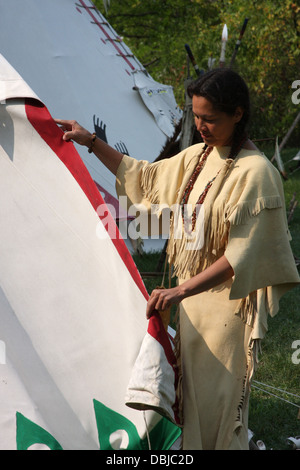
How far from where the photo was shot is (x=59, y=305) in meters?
2.35

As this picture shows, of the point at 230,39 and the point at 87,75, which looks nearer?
the point at 87,75

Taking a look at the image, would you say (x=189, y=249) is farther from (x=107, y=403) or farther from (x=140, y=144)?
(x=140, y=144)

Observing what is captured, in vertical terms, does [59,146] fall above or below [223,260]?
above

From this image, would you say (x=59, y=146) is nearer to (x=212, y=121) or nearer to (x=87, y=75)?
(x=212, y=121)

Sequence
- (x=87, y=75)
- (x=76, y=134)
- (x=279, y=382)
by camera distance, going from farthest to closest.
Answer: (x=87, y=75) < (x=279, y=382) < (x=76, y=134)

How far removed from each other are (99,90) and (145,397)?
170 inches

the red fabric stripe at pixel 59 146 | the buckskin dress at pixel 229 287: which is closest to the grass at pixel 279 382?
the buckskin dress at pixel 229 287

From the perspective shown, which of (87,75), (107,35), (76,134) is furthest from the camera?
(107,35)

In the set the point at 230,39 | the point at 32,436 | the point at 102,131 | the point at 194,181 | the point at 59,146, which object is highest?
the point at 230,39

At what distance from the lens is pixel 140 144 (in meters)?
6.12

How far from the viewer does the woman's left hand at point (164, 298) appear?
2127 millimetres

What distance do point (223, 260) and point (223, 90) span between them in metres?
0.50

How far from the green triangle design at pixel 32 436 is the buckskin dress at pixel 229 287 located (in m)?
0.41

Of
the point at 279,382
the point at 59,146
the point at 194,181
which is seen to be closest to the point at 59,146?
the point at 59,146
